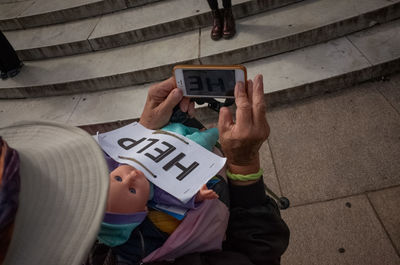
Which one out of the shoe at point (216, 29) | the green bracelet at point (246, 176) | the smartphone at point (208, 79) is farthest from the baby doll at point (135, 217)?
the shoe at point (216, 29)

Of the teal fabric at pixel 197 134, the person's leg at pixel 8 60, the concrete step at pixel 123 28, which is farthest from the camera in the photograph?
the person's leg at pixel 8 60

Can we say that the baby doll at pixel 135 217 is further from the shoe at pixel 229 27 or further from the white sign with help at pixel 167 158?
the shoe at pixel 229 27

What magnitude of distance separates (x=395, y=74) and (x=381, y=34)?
548 millimetres

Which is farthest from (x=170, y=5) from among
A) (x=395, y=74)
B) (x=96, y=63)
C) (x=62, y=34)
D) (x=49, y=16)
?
(x=395, y=74)

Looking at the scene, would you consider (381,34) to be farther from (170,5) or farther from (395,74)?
(170,5)

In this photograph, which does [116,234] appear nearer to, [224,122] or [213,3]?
[224,122]

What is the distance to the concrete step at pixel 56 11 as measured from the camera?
4.20m

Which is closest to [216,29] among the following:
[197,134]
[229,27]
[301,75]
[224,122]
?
[229,27]

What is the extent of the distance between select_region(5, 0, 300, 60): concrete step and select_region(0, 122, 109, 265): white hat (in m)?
3.20

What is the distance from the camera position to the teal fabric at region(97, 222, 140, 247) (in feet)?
3.11

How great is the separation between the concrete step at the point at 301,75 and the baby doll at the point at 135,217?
1.93 meters

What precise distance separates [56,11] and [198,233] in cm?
464

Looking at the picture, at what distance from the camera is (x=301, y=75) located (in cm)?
285

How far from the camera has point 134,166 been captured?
1136 mm
